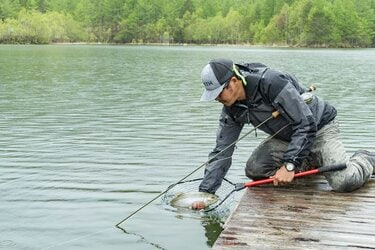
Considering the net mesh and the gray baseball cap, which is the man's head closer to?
the gray baseball cap

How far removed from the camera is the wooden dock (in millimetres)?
5584

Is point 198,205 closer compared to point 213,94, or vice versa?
point 213,94

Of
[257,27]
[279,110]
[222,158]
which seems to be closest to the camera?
[279,110]

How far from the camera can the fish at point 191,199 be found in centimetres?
767

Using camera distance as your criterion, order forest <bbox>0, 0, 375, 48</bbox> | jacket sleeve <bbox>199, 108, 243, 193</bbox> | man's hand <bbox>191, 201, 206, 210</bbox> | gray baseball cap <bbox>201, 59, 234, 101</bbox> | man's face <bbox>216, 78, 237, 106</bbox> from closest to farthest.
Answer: gray baseball cap <bbox>201, 59, 234, 101</bbox> → man's face <bbox>216, 78, 237, 106</bbox> → jacket sleeve <bbox>199, 108, 243, 193</bbox> → man's hand <bbox>191, 201, 206, 210</bbox> → forest <bbox>0, 0, 375, 48</bbox>

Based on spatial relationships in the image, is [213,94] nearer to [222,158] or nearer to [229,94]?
[229,94]

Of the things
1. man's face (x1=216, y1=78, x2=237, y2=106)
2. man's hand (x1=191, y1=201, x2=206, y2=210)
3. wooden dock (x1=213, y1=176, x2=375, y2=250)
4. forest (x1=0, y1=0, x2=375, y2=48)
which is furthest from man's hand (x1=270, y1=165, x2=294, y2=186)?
forest (x1=0, y1=0, x2=375, y2=48)

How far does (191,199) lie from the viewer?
7992 millimetres

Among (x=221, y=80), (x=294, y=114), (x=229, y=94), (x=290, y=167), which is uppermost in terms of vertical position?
(x=221, y=80)

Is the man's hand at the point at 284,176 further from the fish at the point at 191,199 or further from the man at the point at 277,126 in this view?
the fish at the point at 191,199

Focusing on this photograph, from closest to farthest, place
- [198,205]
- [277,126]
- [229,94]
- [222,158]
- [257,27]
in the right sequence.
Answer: [229,94] < [277,126] < [222,158] < [198,205] < [257,27]

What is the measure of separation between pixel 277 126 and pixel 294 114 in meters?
0.50

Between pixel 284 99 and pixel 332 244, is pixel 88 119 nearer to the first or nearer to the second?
pixel 284 99

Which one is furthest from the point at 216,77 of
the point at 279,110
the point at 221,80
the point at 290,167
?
the point at 290,167
